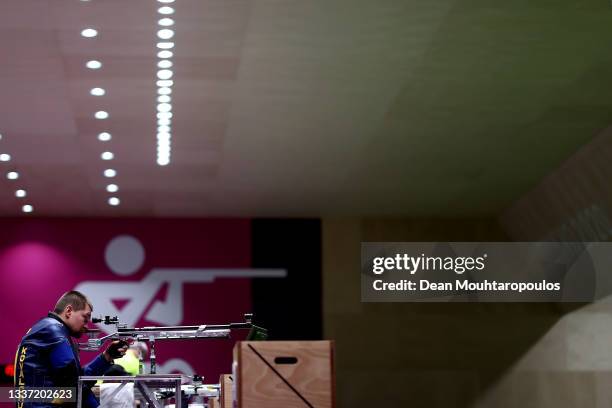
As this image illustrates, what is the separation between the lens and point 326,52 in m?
5.94

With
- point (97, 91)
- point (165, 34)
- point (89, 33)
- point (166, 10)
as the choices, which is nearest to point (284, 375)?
point (166, 10)

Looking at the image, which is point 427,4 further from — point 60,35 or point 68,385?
point 68,385

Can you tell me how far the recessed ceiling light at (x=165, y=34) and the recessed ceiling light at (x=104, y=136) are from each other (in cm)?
191

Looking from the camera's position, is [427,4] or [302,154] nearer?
[427,4]

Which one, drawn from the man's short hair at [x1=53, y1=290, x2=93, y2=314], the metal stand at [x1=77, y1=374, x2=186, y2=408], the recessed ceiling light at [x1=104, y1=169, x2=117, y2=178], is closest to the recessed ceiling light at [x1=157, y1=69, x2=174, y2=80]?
the man's short hair at [x1=53, y1=290, x2=93, y2=314]

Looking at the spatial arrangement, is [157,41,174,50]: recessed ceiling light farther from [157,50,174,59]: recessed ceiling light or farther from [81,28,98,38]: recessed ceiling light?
[81,28,98,38]: recessed ceiling light

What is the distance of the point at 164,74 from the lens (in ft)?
20.7

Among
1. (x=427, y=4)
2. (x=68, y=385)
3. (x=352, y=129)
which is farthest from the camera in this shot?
(x=352, y=129)

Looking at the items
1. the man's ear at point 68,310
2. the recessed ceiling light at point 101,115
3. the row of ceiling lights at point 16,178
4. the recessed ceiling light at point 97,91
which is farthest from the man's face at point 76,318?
the row of ceiling lights at point 16,178

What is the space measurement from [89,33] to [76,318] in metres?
1.74

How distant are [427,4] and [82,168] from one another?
393 centimetres

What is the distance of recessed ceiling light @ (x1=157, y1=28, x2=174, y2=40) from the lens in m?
5.59

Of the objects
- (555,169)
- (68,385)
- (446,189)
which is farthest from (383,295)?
(68,385)

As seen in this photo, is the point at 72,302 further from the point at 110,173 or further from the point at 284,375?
the point at 110,173
